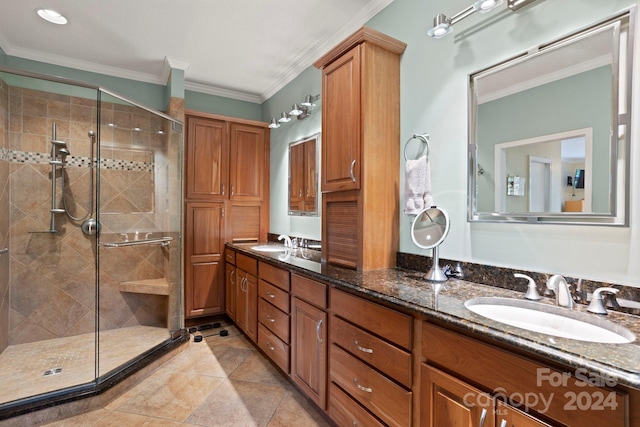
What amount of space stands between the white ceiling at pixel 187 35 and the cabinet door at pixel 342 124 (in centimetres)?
57

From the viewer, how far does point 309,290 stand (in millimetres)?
1903

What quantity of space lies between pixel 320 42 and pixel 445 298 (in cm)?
242

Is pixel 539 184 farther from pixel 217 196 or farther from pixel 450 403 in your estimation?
pixel 217 196

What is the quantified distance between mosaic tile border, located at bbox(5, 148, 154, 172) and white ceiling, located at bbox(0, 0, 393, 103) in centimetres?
101

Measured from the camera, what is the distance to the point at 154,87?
3555 mm

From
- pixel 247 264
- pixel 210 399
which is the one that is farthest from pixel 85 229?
pixel 210 399

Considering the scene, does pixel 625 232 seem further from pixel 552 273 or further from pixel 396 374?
pixel 396 374

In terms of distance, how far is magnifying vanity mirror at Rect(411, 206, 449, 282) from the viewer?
5.31ft

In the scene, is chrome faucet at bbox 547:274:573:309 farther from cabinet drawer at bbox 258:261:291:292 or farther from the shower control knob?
the shower control knob

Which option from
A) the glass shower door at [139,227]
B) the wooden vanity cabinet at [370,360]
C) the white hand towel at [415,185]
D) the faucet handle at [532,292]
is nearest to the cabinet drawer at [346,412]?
the wooden vanity cabinet at [370,360]

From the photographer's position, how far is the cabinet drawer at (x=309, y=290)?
179 centimetres

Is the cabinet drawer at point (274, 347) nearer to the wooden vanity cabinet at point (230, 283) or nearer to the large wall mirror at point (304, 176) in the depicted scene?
the wooden vanity cabinet at point (230, 283)

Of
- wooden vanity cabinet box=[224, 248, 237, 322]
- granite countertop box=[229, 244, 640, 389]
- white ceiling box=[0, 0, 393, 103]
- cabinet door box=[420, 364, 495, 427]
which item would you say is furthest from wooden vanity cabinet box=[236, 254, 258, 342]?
white ceiling box=[0, 0, 393, 103]

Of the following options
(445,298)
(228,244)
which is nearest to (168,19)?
(228,244)
